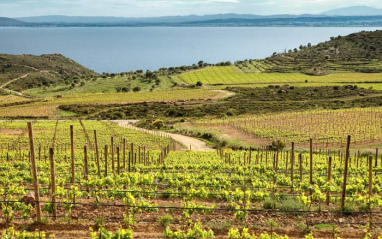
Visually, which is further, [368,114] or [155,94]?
[155,94]

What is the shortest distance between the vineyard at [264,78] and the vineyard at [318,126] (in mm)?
51774

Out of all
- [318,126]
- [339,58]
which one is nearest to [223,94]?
[318,126]

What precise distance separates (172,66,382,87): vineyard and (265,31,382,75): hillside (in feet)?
24.3

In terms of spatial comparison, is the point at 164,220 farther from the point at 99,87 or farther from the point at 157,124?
the point at 99,87

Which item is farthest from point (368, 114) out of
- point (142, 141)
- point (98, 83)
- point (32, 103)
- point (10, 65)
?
point (10, 65)

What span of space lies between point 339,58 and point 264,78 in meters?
41.9

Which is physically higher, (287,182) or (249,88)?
(287,182)

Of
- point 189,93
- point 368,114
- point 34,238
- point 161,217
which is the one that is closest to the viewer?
point 34,238

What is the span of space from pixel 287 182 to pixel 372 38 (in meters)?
170

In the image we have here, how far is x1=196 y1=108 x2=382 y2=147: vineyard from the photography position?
50594 mm

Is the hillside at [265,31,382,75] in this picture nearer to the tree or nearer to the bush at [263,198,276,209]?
the tree

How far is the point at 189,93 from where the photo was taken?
352ft

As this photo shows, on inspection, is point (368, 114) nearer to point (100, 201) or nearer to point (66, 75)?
point (100, 201)

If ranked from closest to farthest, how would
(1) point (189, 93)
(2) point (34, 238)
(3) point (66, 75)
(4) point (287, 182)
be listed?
1. (2) point (34, 238)
2. (4) point (287, 182)
3. (1) point (189, 93)
4. (3) point (66, 75)
